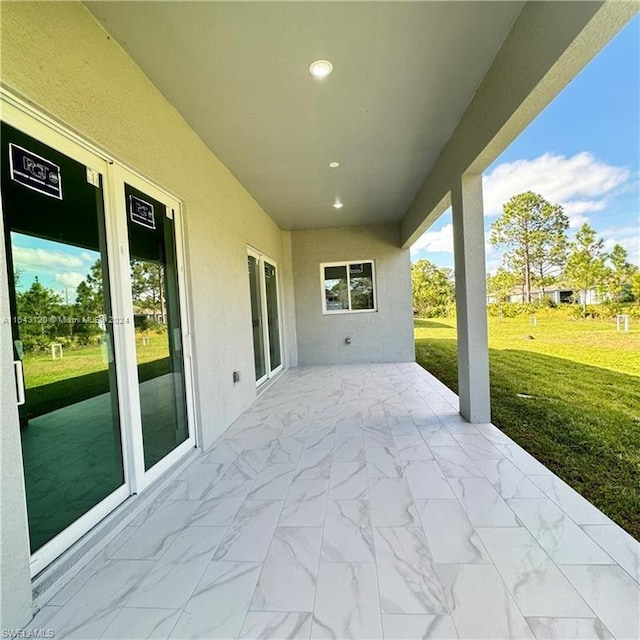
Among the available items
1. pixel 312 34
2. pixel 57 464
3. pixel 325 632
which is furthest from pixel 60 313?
pixel 312 34

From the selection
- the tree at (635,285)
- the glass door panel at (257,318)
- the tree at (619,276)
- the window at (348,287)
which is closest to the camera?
the glass door panel at (257,318)

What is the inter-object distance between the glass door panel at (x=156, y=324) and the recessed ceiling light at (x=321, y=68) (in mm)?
1573

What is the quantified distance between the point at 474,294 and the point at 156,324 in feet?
9.93

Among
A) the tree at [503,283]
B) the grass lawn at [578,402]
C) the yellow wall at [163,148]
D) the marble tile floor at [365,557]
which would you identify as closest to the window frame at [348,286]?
the grass lawn at [578,402]

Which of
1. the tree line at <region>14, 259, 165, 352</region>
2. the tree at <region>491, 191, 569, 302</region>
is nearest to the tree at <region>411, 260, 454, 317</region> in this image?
the tree at <region>491, 191, 569, 302</region>

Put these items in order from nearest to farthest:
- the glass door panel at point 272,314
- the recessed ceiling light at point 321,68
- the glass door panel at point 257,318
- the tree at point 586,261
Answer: the recessed ceiling light at point 321,68, the glass door panel at point 257,318, the glass door panel at point 272,314, the tree at point 586,261

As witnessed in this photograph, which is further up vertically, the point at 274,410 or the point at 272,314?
the point at 272,314

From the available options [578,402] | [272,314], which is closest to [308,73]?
[272,314]

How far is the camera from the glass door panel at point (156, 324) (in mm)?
2316

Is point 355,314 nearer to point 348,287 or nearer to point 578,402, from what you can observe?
point 348,287

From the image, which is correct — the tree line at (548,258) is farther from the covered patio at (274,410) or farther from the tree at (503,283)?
the covered patio at (274,410)

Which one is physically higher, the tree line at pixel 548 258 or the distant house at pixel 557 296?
the tree line at pixel 548 258

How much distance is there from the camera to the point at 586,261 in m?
9.31

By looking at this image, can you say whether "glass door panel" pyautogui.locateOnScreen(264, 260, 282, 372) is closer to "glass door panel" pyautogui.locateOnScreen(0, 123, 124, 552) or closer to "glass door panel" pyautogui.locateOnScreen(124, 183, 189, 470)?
"glass door panel" pyautogui.locateOnScreen(124, 183, 189, 470)
